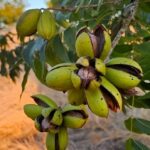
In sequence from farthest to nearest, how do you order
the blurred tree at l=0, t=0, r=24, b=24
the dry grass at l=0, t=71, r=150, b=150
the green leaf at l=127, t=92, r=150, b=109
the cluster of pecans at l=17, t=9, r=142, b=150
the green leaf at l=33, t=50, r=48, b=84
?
1. the blurred tree at l=0, t=0, r=24, b=24
2. the dry grass at l=0, t=71, r=150, b=150
3. the green leaf at l=127, t=92, r=150, b=109
4. the green leaf at l=33, t=50, r=48, b=84
5. the cluster of pecans at l=17, t=9, r=142, b=150

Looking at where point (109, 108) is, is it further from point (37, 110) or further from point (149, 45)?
point (149, 45)

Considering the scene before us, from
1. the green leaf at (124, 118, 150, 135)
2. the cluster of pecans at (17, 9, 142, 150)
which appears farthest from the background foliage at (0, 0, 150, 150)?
the cluster of pecans at (17, 9, 142, 150)

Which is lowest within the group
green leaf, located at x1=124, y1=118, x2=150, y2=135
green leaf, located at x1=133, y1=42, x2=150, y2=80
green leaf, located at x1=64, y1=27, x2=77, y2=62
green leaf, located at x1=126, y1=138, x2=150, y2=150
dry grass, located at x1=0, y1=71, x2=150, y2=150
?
dry grass, located at x1=0, y1=71, x2=150, y2=150

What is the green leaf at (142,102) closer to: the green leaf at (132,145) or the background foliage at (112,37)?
the background foliage at (112,37)

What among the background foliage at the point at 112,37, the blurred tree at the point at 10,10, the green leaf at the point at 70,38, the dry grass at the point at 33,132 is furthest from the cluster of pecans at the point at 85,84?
the blurred tree at the point at 10,10

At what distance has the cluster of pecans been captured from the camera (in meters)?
0.73

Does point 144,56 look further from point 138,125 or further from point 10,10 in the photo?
point 10,10

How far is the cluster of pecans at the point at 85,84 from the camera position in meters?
0.73

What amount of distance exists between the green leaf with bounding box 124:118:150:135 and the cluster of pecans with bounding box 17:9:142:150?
1.12 ft

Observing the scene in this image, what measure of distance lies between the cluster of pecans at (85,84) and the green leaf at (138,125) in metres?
0.34

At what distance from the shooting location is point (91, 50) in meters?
0.78

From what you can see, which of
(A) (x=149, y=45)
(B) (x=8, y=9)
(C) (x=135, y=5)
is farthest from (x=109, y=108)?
(B) (x=8, y=9)

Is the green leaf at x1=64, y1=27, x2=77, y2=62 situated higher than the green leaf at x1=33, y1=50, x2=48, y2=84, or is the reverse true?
the green leaf at x1=64, y1=27, x2=77, y2=62

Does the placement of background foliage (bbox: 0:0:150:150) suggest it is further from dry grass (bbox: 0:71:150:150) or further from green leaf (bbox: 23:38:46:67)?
dry grass (bbox: 0:71:150:150)
